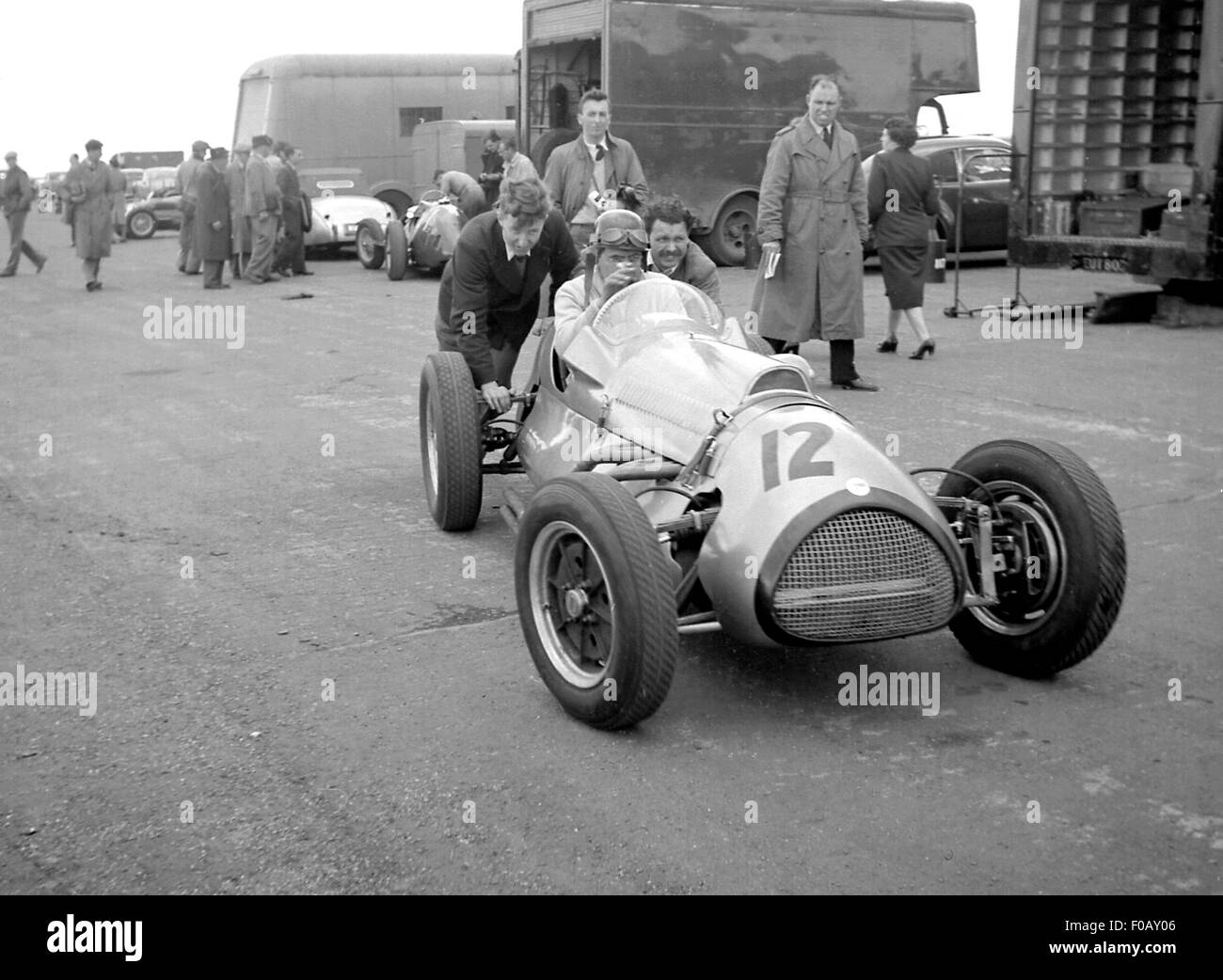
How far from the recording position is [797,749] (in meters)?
3.71

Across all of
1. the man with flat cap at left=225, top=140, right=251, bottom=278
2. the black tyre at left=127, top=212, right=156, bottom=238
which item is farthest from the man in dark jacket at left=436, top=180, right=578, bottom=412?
the black tyre at left=127, top=212, right=156, bottom=238

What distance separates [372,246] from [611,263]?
15.5m

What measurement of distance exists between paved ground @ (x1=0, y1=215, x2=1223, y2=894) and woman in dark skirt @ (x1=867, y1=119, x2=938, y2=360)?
3266 millimetres

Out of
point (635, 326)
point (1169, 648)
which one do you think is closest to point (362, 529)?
point (635, 326)

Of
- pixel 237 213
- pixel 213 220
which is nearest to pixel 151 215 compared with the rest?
pixel 237 213

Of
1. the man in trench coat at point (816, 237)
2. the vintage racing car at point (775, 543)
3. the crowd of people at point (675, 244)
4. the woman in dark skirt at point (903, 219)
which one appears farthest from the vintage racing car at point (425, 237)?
the vintage racing car at point (775, 543)

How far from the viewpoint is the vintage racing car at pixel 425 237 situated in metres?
17.5

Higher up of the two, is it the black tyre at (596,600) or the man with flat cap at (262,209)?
the man with flat cap at (262,209)

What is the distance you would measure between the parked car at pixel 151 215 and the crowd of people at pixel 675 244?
75.6 feet

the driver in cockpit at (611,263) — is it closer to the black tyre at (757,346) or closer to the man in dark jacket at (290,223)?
the black tyre at (757,346)

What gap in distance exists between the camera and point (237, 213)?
18500 mm

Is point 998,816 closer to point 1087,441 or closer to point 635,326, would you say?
point 635,326
